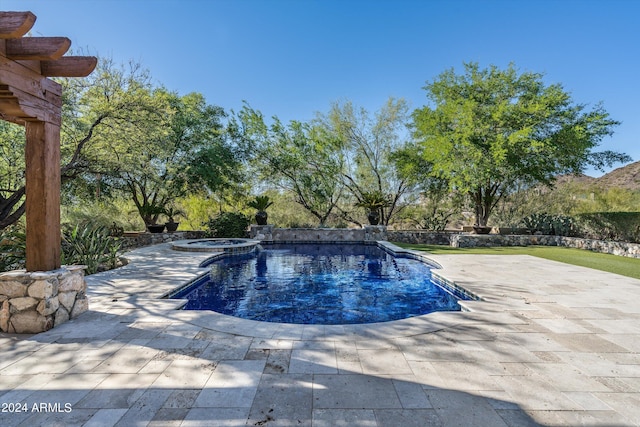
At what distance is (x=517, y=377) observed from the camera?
251cm

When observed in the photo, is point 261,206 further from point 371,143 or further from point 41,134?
point 41,134

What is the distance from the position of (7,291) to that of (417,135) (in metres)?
16.2

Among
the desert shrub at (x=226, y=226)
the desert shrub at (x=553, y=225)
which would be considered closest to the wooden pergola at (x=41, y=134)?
the desert shrub at (x=226, y=226)

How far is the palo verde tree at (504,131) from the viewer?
12.7m

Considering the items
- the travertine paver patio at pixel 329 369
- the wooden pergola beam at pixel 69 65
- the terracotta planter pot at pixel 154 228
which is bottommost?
the travertine paver patio at pixel 329 369

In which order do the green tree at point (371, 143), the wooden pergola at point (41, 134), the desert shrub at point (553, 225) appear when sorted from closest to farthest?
the wooden pergola at point (41, 134)
the desert shrub at point (553, 225)
the green tree at point (371, 143)

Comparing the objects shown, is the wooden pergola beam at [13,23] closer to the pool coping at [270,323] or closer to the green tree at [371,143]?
the pool coping at [270,323]

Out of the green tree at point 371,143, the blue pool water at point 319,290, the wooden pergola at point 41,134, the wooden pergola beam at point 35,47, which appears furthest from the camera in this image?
the green tree at point 371,143

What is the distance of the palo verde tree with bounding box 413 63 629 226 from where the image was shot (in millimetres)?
12688

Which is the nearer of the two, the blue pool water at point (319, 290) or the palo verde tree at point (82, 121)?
the blue pool water at point (319, 290)

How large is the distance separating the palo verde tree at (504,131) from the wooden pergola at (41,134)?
511 inches

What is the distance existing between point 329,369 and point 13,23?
4117mm

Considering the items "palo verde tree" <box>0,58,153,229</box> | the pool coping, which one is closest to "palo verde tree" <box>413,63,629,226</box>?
the pool coping

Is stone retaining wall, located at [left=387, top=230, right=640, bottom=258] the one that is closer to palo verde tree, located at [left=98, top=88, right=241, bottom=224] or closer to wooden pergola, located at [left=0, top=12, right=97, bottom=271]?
palo verde tree, located at [left=98, top=88, right=241, bottom=224]
